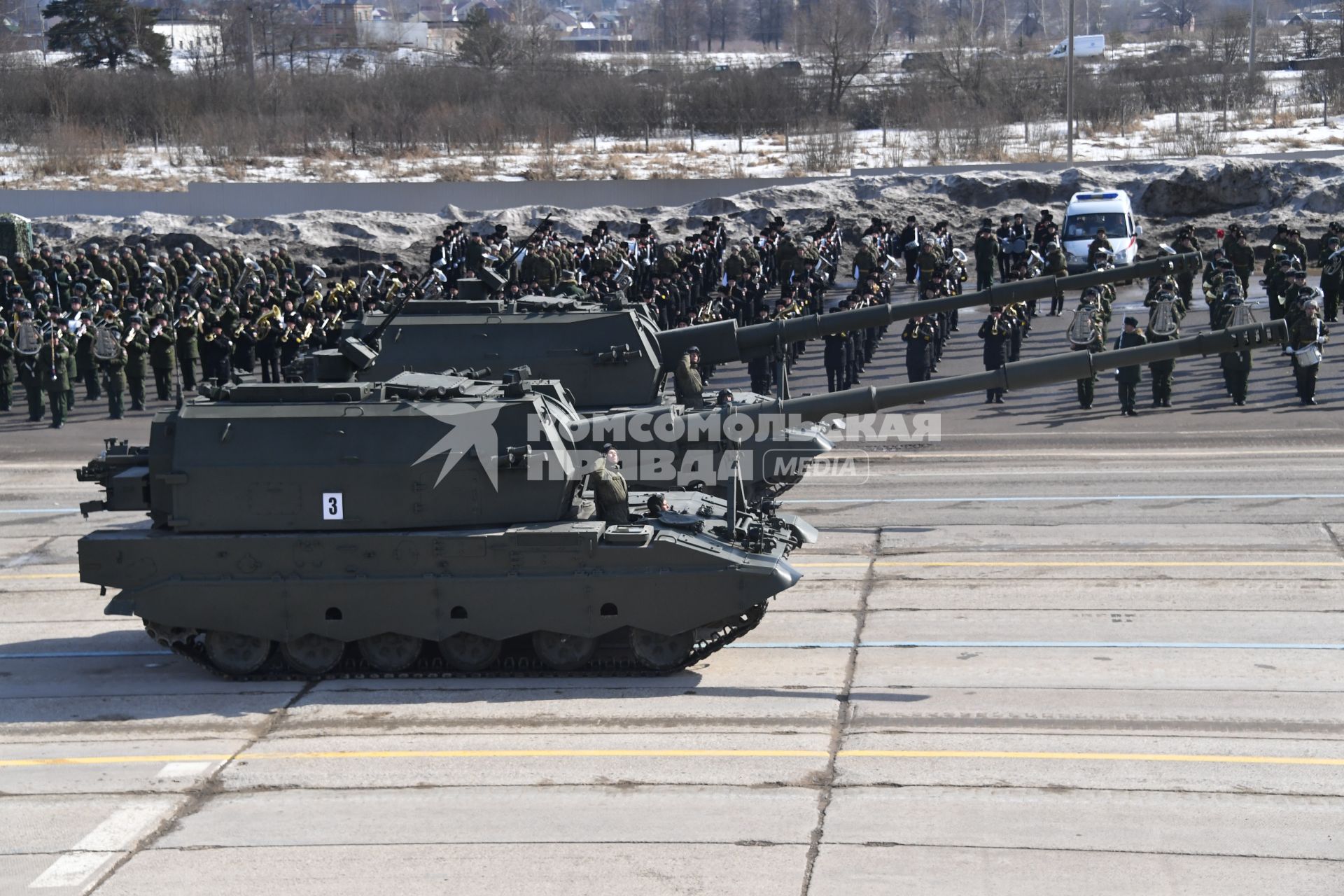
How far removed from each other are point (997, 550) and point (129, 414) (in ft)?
54.2

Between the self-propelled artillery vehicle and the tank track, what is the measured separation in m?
0.04

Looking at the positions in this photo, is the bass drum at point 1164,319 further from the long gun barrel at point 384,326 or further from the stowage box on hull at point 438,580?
the stowage box on hull at point 438,580

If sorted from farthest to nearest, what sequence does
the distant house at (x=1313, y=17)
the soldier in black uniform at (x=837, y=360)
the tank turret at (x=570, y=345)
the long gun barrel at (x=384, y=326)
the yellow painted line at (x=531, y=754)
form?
1. the distant house at (x=1313, y=17)
2. the soldier in black uniform at (x=837, y=360)
3. the tank turret at (x=570, y=345)
4. the long gun barrel at (x=384, y=326)
5. the yellow painted line at (x=531, y=754)

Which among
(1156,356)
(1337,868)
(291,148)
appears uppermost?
(291,148)

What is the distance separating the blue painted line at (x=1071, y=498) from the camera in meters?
19.5

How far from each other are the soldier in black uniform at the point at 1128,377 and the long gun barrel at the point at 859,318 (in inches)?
181

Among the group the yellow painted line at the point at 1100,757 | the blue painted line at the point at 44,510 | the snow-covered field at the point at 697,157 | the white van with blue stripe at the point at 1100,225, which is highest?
the snow-covered field at the point at 697,157

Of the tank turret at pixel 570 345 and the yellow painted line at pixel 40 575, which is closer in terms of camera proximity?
the yellow painted line at pixel 40 575

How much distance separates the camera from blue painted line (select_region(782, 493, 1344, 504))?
19484 millimetres

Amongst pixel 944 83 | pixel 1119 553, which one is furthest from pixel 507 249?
pixel 944 83

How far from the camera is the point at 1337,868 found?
9.80 metres

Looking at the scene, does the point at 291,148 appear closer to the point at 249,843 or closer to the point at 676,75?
the point at 676,75

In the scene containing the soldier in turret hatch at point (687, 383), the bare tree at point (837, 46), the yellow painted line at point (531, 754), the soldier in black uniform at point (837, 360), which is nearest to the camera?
the yellow painted line at point (531, 754)

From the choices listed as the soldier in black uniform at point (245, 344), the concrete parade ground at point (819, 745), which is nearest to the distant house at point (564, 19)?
the soldier in black uniform at point (245, 344)
